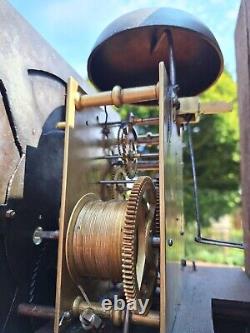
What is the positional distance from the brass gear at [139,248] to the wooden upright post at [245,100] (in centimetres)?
84

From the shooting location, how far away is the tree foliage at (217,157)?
271 inches

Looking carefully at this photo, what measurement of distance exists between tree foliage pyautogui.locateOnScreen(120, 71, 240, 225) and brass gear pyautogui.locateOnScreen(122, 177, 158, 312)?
560 centimetres

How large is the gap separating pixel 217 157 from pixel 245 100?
528cm

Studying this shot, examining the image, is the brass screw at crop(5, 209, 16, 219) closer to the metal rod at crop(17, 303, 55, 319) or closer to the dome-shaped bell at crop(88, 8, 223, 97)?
the metal rod at crop(17, 303, 55, 319)

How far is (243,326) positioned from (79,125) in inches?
49.0

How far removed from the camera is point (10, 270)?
1.20m

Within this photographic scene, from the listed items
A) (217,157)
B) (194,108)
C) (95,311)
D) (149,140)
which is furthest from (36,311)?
(217,157)

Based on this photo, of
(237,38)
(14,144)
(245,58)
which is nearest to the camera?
(14,144)

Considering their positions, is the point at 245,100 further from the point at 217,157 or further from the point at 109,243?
the point at 217,157

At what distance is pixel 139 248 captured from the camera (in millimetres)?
1184

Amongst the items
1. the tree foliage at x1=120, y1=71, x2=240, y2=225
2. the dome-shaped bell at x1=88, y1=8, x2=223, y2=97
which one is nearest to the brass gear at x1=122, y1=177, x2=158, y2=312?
the dome-shaped bell at x1=88, y1=8, x2=223, y2=97

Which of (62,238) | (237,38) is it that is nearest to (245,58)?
(237,38)

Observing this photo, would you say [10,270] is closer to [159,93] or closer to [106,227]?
[106,227]

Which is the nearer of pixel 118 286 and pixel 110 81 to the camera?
pixel 118 286
